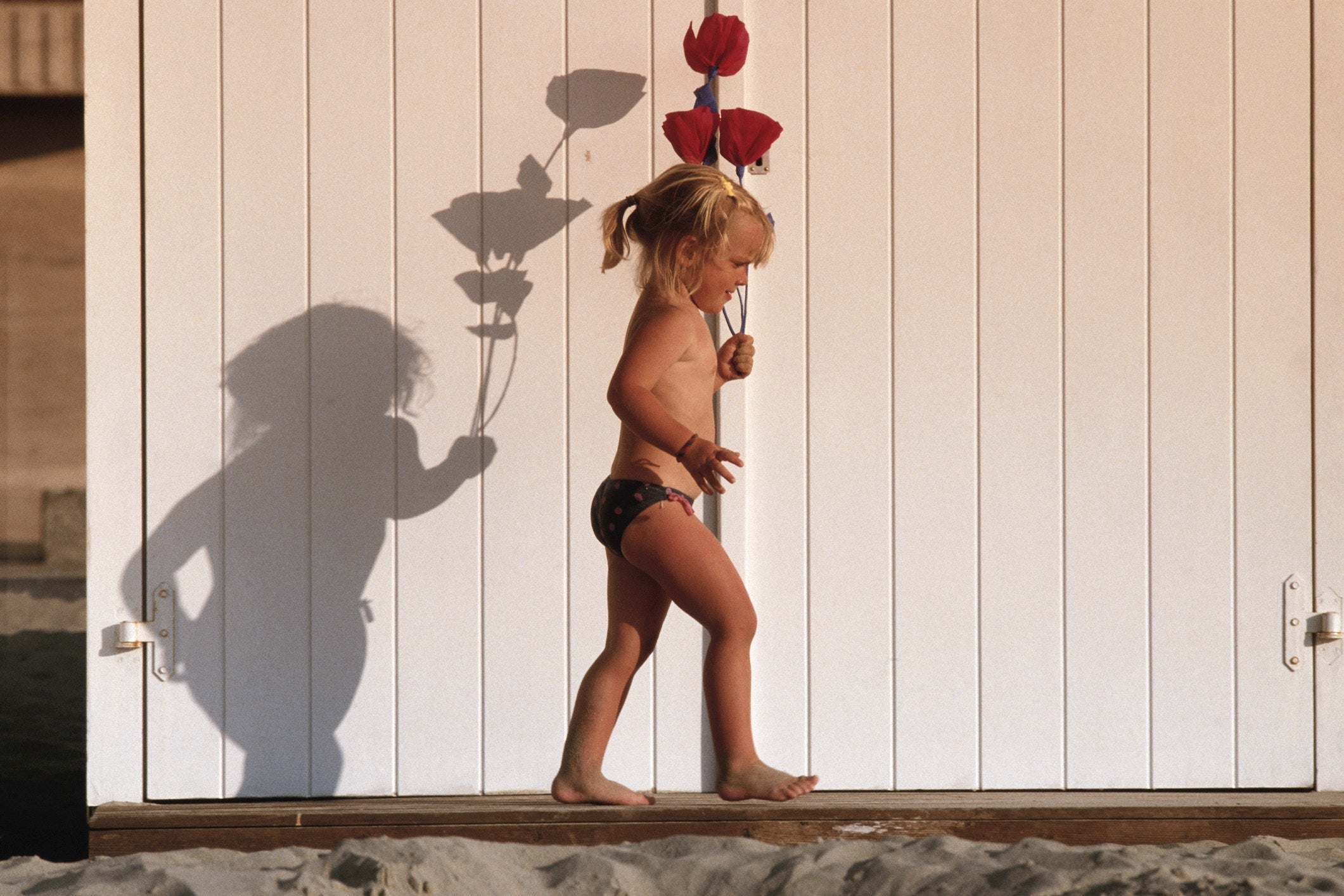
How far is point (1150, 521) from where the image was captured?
2998 mm

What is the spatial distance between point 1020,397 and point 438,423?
1392mm

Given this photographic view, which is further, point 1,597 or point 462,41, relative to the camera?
point 1,597

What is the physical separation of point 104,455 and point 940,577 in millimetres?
1996

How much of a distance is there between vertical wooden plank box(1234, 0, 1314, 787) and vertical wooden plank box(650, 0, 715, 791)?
1.30 m

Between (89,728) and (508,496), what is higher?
(508,496)

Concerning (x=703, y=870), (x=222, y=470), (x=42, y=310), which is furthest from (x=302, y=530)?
(x=42, y=310)

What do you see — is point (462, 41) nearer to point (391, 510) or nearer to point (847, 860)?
point (391, 510)

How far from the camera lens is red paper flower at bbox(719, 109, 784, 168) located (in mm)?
2639

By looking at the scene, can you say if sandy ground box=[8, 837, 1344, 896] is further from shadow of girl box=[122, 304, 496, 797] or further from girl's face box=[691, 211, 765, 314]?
girl's face box=[691, 211, 765, 314]

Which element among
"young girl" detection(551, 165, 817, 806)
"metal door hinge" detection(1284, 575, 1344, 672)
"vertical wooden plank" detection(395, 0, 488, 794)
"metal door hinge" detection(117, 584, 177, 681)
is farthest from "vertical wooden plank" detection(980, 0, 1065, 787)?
"metal door hinge" detection(117, 584, 177, 681)

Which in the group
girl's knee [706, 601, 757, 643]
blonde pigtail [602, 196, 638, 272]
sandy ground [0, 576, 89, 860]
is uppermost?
blonde pigtail [602, 196, 638, 272]

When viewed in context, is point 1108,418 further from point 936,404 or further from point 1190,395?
point 936,404

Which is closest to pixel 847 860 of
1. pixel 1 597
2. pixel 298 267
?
pixel 298 267

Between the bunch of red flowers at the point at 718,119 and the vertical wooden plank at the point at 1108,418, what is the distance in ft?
2.76
